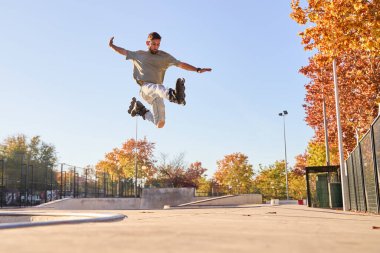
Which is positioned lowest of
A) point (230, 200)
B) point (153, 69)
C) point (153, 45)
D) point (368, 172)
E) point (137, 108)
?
point (230, 200)

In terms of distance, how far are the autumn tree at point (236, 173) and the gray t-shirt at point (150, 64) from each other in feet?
180

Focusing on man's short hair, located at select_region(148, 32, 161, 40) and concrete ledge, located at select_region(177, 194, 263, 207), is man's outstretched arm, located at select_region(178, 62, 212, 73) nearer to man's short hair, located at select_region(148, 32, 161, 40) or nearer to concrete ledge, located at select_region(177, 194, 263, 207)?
man's short hair, located at select_region(148, 32, 161, 40)

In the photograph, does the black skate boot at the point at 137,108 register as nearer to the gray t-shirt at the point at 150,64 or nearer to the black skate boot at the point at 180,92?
the gray t-shirt at the point at 150,64

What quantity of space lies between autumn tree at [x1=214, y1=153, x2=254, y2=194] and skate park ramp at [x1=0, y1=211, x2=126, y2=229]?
53936 mm

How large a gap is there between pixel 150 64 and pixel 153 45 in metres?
0.39

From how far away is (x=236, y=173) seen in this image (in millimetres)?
63719

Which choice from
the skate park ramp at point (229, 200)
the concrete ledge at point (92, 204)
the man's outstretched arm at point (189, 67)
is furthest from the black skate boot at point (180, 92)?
the skate park ramp at point (229, 200)

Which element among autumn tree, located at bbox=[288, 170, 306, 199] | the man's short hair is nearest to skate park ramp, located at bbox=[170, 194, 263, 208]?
the man's short hair

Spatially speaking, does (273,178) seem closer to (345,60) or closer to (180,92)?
(345,60)

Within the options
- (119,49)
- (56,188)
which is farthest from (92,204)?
(119,49)

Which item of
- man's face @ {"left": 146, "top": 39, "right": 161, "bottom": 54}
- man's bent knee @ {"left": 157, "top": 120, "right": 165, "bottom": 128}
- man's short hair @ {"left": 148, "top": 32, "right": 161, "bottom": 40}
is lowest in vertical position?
man's bent knee @ {"left": 157, "top": 120, "right": 165, "bottom": 128}

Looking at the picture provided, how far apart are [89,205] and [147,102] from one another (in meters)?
23.4

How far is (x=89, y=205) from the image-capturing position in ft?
99.1

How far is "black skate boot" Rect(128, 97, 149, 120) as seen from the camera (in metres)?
9.19
